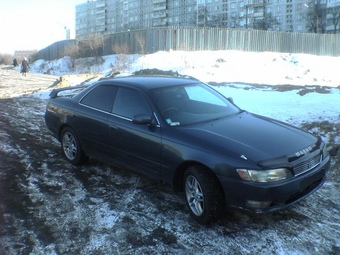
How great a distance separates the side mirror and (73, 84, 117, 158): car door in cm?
83

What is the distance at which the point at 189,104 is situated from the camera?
16.1ft

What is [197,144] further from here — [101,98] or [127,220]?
[101,98]

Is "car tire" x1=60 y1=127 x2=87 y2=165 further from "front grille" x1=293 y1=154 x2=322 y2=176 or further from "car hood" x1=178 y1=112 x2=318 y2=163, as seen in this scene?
"front grille" x1=293 y1=154 x2=322 y2=176

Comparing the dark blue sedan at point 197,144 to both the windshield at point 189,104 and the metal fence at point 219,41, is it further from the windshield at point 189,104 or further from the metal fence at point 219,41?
the metal fence at point 219,41

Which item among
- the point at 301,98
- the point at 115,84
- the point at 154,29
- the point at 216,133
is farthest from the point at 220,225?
the point at 154,29

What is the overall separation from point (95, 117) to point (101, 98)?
0.32 m

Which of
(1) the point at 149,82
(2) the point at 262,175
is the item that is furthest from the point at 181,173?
(1) the point at 149,82

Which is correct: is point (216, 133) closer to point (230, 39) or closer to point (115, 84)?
point (115, 84)

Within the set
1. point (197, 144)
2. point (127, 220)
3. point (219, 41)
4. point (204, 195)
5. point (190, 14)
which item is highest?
point (190, 14)

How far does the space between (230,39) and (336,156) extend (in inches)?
1141

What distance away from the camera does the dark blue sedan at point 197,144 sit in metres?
3.63

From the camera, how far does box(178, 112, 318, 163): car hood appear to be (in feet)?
12.3

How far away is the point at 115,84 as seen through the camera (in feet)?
17.8

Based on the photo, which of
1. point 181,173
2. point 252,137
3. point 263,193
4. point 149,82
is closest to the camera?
point 263,193
